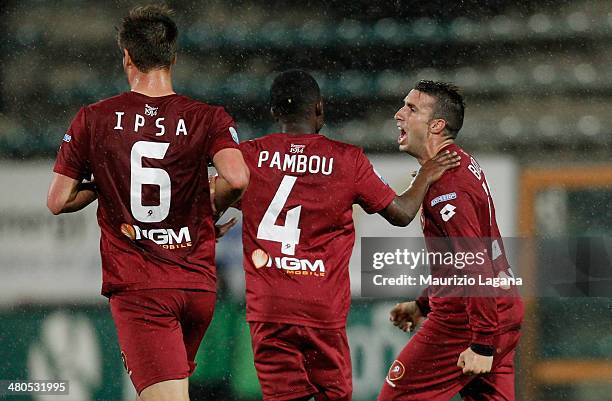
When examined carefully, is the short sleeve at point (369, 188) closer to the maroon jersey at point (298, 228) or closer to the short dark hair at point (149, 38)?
the maroon jersey at point (298, 228)

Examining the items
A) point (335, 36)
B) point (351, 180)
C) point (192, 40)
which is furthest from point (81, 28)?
point (351, 180)

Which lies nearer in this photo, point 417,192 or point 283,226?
point 283,226

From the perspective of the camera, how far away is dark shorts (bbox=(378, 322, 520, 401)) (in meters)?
3.49

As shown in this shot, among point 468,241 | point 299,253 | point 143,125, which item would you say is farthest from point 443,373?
point 143,125

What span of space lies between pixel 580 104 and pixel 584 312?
137 centimetres

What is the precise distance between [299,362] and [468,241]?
0.69 metres

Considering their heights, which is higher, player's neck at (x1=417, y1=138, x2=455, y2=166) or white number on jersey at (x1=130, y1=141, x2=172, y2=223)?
player's neck at (x1=417, y1=138, x2=455, y2=166)

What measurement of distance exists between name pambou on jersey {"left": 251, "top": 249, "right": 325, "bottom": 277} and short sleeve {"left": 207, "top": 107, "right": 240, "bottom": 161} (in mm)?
465

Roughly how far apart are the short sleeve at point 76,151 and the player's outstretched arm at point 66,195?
0.02 meters

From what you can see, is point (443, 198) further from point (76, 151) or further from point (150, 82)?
point (76, 151)

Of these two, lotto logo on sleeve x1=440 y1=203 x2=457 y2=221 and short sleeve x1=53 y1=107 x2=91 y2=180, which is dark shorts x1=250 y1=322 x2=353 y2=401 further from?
short sleeve x1=53 y1=107 x2=91 y2=180

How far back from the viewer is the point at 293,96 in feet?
10.8

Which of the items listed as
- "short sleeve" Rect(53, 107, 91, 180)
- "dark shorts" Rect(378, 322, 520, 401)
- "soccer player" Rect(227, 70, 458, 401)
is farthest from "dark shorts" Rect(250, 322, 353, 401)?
"short sleeve" Rect(53, 107, 91, 180)

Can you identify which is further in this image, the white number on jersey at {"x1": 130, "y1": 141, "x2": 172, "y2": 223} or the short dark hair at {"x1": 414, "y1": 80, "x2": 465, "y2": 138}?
Result: the short dark hair at {"x1": 414, "y1": 80, "x2": 465, "y2": 138}
